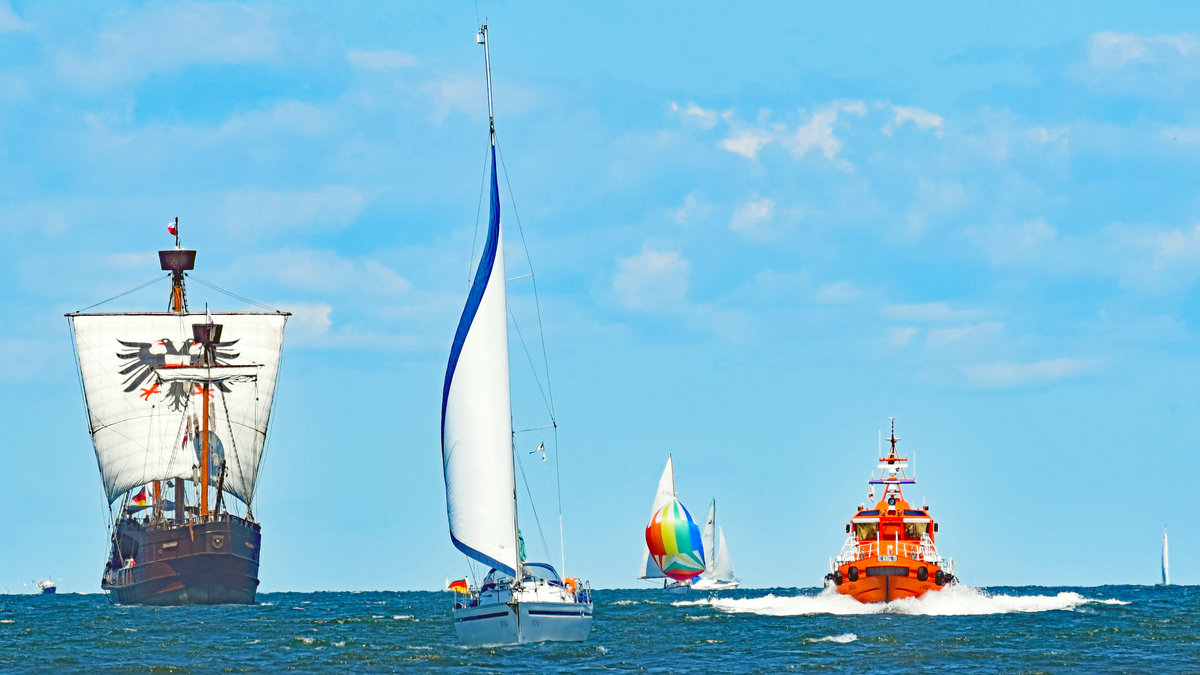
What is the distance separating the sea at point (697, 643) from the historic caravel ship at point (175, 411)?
30.3m

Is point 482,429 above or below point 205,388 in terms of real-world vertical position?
below

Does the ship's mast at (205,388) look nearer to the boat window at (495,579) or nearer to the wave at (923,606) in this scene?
the wave at (923,606)

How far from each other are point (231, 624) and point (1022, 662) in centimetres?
4603

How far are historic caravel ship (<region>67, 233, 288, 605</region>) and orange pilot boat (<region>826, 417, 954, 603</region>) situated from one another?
52.6m

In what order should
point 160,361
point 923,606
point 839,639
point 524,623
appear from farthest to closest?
point 160,361 → point 923,606 → point 839,639 → point 524,623

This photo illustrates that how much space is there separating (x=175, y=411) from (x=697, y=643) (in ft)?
243

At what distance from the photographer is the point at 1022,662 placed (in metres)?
51.1

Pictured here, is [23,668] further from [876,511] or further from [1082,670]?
[876,511]

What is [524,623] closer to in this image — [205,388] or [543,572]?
[543,572]

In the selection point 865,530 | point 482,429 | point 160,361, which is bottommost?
point 865,530

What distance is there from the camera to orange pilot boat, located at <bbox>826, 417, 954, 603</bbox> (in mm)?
77375

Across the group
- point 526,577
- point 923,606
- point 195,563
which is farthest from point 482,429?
point 195,563

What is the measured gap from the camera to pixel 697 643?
6122 cm

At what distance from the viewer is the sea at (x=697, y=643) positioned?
50094mm
